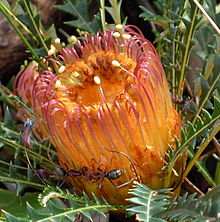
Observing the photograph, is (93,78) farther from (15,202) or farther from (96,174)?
(15,202)

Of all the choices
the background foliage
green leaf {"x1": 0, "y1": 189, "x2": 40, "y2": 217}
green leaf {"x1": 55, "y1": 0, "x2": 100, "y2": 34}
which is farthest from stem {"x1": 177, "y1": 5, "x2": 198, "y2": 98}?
green leaf {"x1": 0, "y1": 189, "x2": 40, "y2": 217}

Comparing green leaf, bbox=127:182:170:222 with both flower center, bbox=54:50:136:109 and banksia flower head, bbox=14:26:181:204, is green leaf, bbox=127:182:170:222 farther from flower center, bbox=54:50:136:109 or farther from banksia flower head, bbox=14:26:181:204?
flower center, bbox=54:50:136:109

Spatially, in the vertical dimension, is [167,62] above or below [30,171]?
above

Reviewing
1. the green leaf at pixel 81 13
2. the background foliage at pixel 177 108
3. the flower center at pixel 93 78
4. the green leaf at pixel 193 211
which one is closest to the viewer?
the green leaf at pixel 193 211

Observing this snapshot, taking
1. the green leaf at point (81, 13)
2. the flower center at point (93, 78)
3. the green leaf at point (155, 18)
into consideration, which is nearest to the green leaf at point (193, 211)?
the flower center at point (93, 78)

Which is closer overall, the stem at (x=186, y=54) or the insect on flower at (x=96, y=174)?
the insect on flower at (x=96, y=174)

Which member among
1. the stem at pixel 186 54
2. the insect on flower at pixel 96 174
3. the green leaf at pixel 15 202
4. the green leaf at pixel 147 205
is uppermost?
the stem at pixel 186 54

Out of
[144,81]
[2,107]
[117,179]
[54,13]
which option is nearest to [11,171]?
[117,179]

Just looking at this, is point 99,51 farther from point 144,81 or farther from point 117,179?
point 117,179

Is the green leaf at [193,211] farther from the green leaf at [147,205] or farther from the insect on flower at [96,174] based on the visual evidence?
the insect on flower at [96,174]
